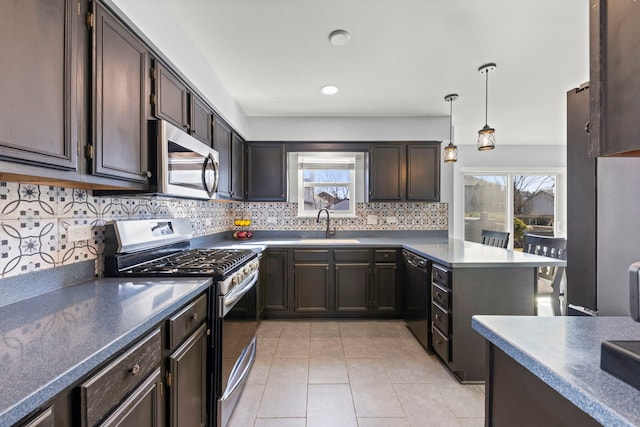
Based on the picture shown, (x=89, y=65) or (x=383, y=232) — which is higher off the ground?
(x=89, y=65)

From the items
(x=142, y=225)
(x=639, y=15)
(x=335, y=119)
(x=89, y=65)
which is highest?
(x=335, y=119)

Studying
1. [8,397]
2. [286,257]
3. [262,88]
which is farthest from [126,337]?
[262,88]

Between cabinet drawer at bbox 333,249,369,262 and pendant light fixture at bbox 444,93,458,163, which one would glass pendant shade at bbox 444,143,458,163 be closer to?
pendant light fixture at bbox 444,93,458,163

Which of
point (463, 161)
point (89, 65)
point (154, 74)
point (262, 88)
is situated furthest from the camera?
point (463, 161)

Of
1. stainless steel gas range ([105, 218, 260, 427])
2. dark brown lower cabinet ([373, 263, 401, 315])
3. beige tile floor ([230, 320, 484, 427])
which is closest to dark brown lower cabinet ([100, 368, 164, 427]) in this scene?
stainless steel gas range ([105, 218, 260, 427])

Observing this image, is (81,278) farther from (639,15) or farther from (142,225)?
(639,15)

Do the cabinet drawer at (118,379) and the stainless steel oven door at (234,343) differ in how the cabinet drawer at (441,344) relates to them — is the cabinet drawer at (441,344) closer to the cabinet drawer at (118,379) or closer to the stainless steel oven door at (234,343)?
the stainless steel oven door at (234,343)

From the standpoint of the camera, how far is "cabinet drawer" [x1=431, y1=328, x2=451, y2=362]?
7.06 ft

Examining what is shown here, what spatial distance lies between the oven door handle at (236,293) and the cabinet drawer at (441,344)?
155cm

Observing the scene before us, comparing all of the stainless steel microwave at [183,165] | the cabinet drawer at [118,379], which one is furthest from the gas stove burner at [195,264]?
the cabinet drawer at [118,379]

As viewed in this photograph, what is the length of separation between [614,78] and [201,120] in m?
2.28

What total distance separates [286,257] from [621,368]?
2.78 meters

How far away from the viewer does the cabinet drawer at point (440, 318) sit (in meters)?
2.16

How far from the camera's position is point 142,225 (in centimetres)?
182
